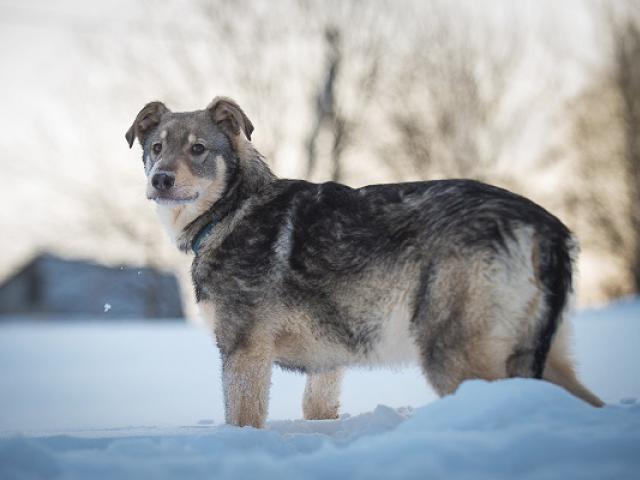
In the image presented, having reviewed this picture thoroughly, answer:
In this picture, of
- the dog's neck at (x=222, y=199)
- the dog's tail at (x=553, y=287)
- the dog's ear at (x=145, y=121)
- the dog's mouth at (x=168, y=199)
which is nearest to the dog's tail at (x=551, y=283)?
the dog's tail at (x=553, y=287)

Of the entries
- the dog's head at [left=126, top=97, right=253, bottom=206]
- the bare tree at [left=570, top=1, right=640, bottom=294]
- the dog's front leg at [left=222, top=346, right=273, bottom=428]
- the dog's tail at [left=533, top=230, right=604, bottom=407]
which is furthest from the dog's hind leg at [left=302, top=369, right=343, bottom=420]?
the bare tree at [left=570, top=1, right=640, bottom=294]

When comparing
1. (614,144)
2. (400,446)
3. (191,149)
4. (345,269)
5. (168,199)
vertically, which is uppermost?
(614,144)

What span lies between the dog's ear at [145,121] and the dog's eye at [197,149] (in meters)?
0.58

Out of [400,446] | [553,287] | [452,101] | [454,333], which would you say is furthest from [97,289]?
[400,446]

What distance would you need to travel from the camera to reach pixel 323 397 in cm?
534

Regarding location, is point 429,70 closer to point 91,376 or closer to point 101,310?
point 101,310

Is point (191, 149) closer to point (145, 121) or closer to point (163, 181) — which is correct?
point (163, 181)

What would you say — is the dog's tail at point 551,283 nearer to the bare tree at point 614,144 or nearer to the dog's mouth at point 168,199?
the dog's mouth at point 168,199

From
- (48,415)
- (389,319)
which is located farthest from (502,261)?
(48,415)

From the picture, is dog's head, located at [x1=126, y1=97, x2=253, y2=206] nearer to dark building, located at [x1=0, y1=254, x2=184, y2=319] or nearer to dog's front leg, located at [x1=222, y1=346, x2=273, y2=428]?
dog's front leg, located at [x1=222, y1=346, x2=273, y2=428]

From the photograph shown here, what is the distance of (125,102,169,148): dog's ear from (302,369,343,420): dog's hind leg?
224 centimetres

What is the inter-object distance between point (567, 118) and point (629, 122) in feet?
6.82

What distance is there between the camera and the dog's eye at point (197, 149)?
493 cm

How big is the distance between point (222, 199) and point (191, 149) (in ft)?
1.34
